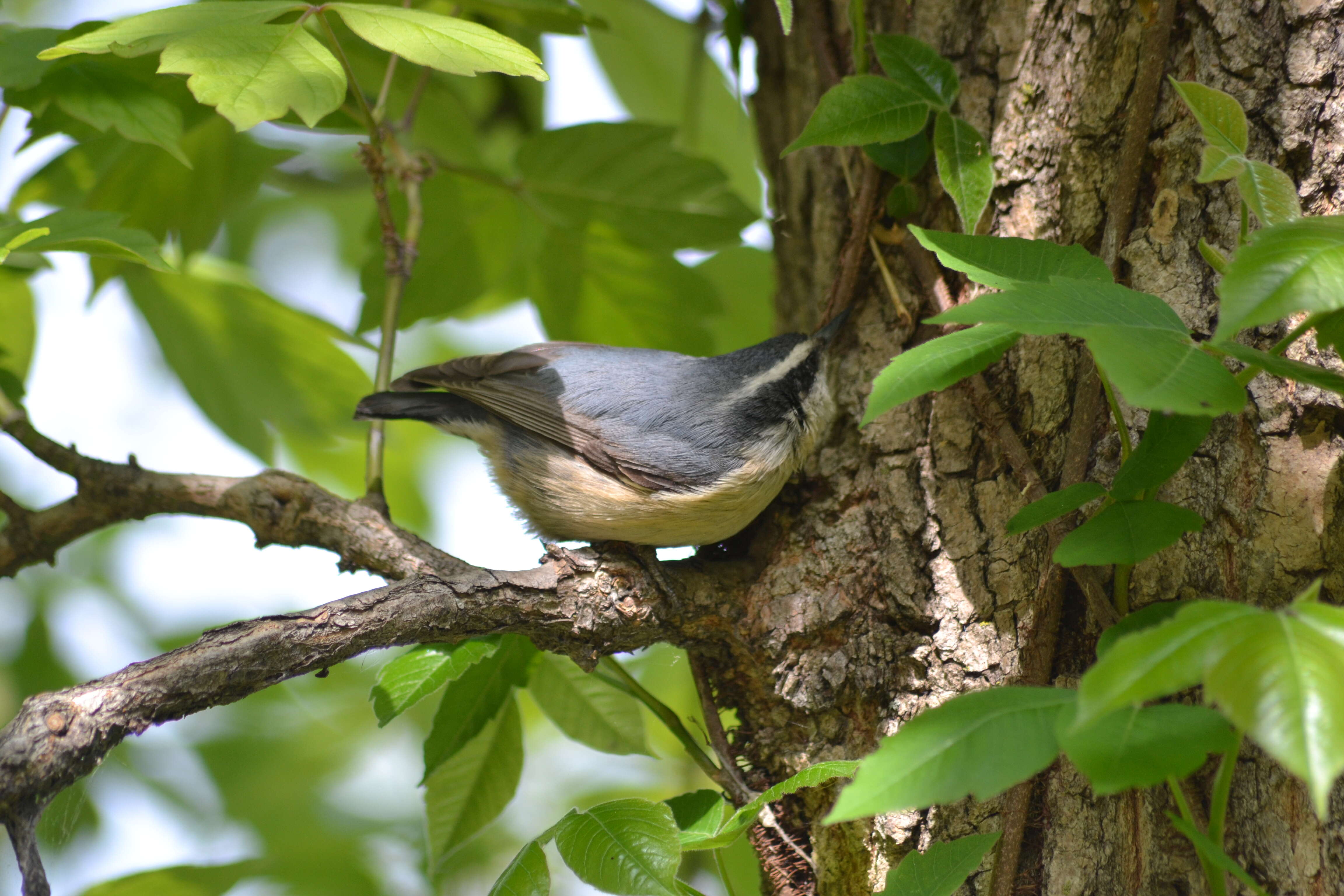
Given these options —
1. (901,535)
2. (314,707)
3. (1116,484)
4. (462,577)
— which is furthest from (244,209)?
(1116,484)

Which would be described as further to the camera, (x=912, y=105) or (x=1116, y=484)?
(x=912, y=105)

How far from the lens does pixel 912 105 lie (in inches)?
69.2

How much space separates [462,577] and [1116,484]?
100 cm

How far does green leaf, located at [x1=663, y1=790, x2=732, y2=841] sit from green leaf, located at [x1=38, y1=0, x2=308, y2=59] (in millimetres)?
1469

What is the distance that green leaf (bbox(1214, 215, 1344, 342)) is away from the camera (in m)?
0.93

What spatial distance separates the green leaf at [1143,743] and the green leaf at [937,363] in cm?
38

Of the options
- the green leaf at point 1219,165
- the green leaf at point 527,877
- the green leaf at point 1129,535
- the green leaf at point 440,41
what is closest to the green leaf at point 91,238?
the green leaf at point 440,41

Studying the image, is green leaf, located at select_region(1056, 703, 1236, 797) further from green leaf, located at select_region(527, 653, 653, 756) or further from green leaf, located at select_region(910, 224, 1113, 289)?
green leaf, located at select_region(527, 653, 653, 756)

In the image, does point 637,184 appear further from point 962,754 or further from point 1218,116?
point 962,754

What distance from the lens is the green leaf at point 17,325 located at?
2.42 m

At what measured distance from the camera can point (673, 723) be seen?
192cm

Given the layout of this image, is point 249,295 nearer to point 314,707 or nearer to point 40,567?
point 314,707

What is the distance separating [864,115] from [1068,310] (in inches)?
30.5

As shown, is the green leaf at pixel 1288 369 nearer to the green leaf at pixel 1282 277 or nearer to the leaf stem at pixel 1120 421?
the green leaf at pixel 1282 277
